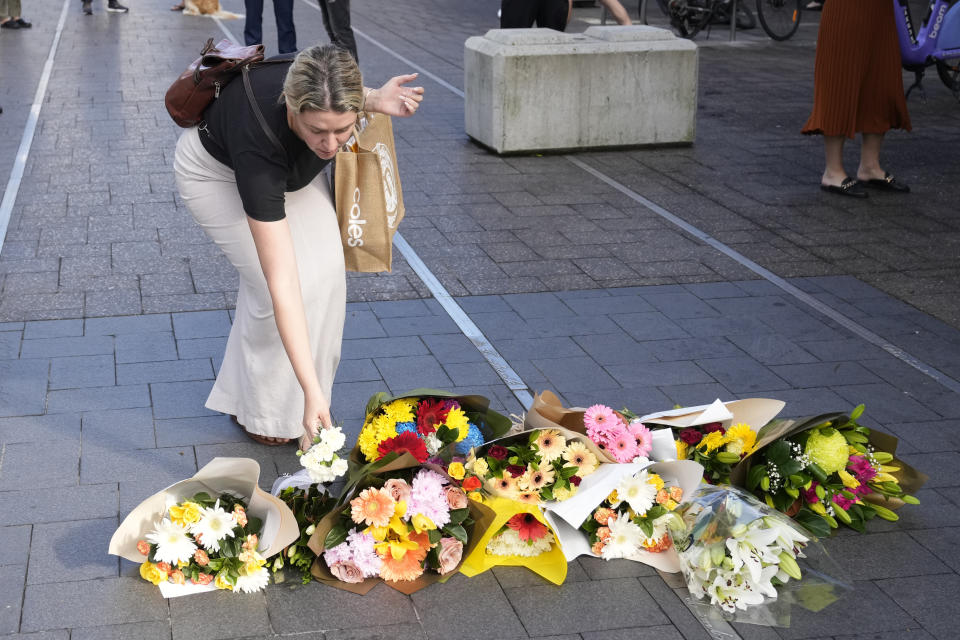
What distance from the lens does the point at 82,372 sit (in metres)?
4.81

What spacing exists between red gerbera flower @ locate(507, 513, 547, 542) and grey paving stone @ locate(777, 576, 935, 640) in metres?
0.73

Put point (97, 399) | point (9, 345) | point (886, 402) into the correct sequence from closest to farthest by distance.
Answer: point (97, 399) < point (886, 402) < point (9, 345)

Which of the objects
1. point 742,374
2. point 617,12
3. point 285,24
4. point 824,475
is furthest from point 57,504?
point 285,24

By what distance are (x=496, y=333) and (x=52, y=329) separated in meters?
2.01

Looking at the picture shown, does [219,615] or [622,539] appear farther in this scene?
[622,539]

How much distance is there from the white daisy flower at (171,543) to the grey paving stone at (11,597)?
390 mm

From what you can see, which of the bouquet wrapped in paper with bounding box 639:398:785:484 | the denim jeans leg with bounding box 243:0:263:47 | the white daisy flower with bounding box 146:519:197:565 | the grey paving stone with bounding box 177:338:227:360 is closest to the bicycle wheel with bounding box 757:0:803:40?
the denim jeans leg with bounding box 243:0:263:47

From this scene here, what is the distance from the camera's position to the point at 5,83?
11383 mm

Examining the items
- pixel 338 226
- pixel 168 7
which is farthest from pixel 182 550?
pixel 168 7

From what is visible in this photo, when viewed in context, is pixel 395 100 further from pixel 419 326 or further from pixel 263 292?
pixel 419 326

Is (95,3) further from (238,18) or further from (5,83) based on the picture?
(5,83)

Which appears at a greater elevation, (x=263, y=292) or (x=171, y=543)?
(x=263, y=292)

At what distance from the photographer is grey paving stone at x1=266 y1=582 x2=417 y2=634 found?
10.5 ft

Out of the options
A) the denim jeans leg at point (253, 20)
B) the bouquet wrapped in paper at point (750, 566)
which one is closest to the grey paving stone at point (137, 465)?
the bouquet wrapped in paper at point (750, 566)
